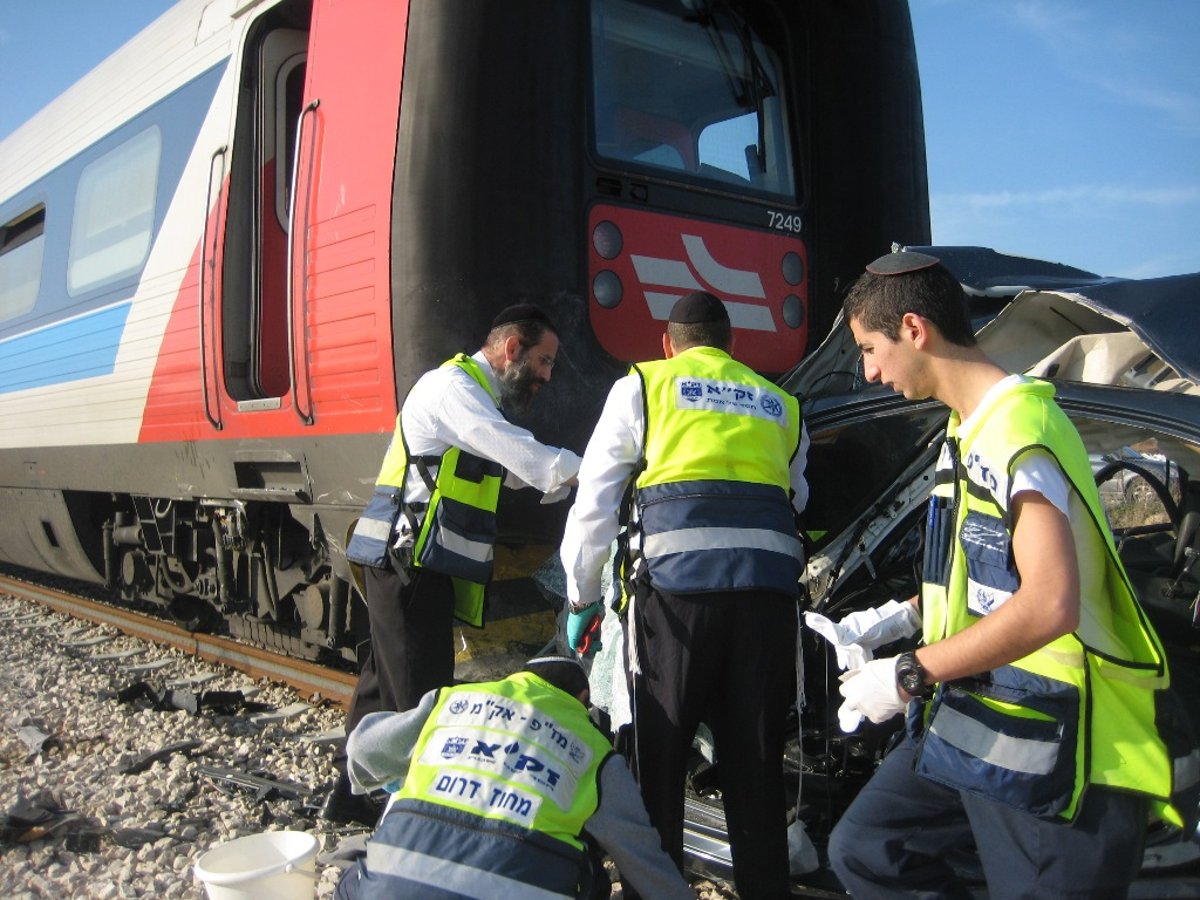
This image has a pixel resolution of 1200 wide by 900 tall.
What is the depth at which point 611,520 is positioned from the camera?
294 cm

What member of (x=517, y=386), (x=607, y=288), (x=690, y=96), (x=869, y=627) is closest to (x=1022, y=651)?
(x=869, y=627)

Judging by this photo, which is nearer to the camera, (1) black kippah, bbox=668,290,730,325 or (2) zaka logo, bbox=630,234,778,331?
(1) black kippah, bbox=668,290,730,325

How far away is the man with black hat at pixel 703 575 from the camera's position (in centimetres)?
285

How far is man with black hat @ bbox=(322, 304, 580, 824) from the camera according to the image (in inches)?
139

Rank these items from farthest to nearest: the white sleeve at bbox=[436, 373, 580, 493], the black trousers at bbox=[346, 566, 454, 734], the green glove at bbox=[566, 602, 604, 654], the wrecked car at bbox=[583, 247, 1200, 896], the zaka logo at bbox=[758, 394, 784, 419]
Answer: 1. the black trousers at bbox=[346, 566, 454, 734]
2. the white sleeve at bbox=[436, 373, 580, 493]
3. the green glove at bbox=[566, 602, 604, 654]
4. the zaka logo at bbox=[758, 394, 784, 419]
5. the wrecked car at bbox=[583, 247, 1200, 896]

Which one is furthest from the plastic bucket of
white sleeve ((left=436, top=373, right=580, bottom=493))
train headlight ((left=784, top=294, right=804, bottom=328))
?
train headlight ((left=784, top=294, right=804, bottom=328))

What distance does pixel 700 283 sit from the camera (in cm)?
456

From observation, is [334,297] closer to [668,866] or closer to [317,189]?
[317,189]

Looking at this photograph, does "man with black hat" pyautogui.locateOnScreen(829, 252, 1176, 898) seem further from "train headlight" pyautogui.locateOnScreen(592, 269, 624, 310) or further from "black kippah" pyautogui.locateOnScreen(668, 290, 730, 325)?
"train headlight" pyautogui.locateOnScreen(592, 269, 624, 310)

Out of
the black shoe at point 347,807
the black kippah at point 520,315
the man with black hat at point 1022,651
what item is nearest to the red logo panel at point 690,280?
the black kippah at point 520,315

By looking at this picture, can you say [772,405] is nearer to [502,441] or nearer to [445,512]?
[502,441]

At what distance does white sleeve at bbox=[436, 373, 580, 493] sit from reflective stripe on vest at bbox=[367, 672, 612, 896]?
1.17 m

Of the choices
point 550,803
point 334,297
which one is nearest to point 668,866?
point 550,803

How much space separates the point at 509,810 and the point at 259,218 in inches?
144
